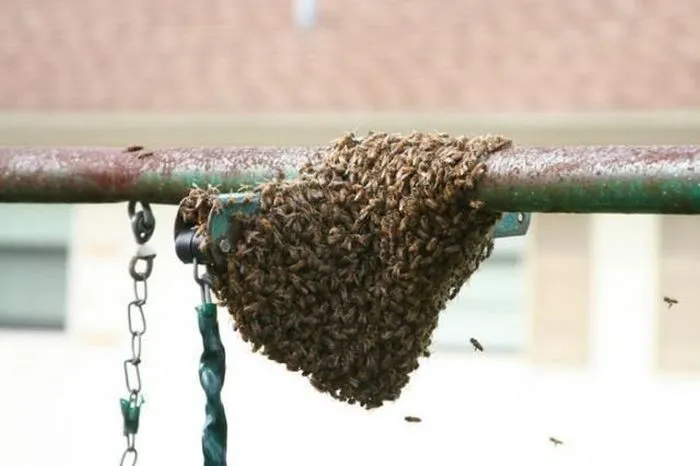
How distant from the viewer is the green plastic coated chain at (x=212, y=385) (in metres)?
1.37

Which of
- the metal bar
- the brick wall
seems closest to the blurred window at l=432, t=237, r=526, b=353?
the brick wall

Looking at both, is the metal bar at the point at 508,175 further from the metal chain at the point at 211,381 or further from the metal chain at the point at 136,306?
the metal chain at the point at 211,381

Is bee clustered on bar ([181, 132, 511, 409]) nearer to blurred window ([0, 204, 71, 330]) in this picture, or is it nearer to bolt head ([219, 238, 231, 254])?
bolt head ([219, 238, 231, 254])

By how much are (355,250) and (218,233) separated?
0.53 feet

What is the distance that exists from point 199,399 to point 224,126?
5.59 ft

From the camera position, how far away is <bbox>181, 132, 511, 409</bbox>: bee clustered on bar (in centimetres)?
145

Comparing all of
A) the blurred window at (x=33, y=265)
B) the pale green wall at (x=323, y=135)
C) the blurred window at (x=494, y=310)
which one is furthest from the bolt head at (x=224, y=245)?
the blurred window at (x=33, y=265)

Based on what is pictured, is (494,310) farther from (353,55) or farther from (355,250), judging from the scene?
(355,250)

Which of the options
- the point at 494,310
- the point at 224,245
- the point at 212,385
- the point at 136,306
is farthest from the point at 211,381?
the point at 494,310

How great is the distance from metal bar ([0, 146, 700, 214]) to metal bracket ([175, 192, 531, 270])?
14 centimetres

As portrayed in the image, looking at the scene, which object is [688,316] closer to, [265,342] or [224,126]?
[224,126]

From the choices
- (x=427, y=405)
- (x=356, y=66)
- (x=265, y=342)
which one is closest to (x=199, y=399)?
(x=427, y=405)

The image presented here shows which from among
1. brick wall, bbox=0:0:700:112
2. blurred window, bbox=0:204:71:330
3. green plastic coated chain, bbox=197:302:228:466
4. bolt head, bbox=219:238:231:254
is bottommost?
blurred window, bbox=0:204:71:330

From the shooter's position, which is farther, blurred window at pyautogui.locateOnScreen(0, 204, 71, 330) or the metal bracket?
blurred window at pyautogui.locateOnScreen(0, 204, 71, 330)
